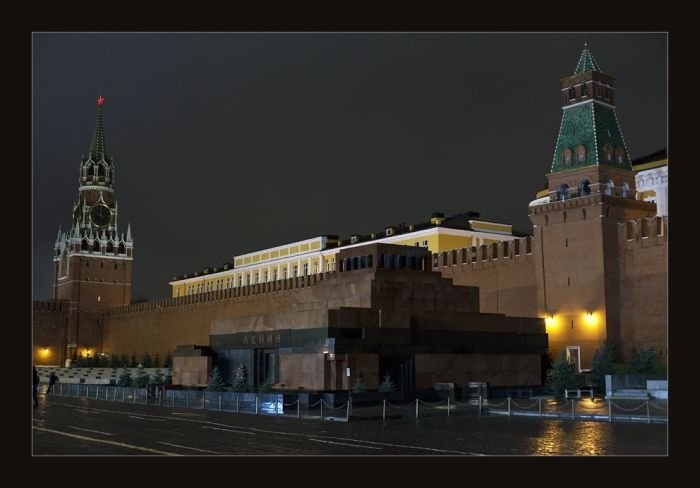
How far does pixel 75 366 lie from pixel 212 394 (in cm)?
3901

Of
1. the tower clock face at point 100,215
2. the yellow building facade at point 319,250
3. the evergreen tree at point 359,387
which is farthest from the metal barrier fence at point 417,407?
the tower clock face at point 100,215

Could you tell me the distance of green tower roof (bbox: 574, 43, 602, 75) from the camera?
97.4 ft

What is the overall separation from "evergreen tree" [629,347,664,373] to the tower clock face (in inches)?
1988

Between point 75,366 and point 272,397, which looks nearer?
point 272,397

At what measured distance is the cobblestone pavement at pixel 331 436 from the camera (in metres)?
12.6

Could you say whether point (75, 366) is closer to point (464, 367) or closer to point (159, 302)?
point (159, 302)

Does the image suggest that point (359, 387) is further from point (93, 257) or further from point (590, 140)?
point (93, 257)

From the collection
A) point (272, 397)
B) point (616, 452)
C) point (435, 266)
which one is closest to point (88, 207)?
point (435, 266)

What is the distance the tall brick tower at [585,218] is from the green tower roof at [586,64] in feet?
0.11

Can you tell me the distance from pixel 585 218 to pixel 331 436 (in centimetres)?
1705

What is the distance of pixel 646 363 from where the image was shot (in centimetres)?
2528

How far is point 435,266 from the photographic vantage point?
37.9 metres

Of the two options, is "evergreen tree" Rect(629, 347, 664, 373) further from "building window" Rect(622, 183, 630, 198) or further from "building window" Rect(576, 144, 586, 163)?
"building window" Rect(576, 144, 586, 163)

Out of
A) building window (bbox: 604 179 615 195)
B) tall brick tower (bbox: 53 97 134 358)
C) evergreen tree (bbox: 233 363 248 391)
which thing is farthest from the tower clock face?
building window (bbox: 604 179 615 195)
